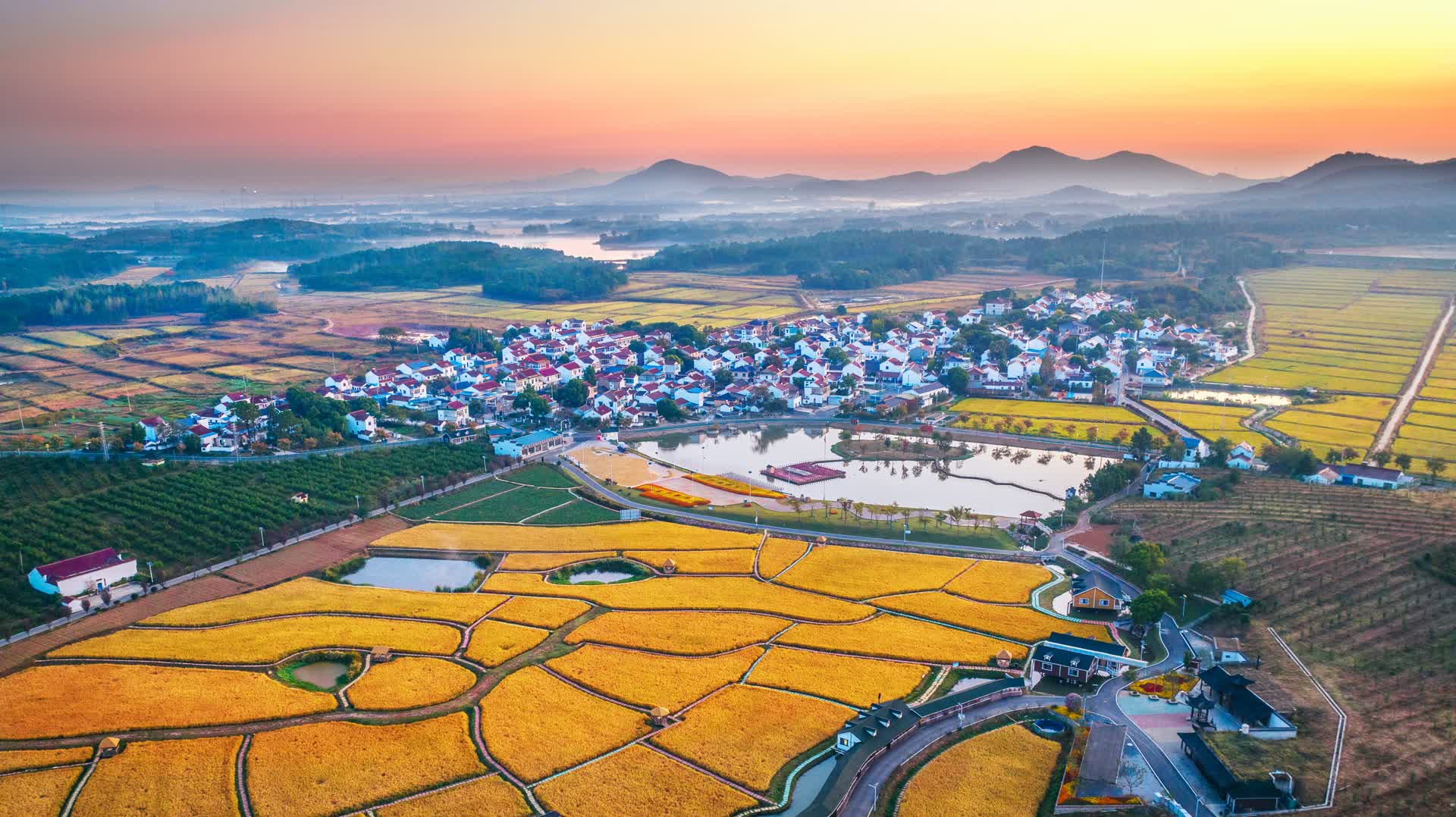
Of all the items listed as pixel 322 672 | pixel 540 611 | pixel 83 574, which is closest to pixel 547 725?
pixel 540 611

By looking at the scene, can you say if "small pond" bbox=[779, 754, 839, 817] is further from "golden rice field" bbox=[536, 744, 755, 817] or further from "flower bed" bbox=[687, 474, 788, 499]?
"flower bed" bbox=[687, 474, 788, 499]

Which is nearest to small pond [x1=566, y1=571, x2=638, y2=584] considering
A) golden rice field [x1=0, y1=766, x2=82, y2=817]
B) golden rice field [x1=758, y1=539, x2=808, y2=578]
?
golden rice field [x1=758, y1=539, x2=808, y2=578]

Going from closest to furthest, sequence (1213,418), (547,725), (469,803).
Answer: (469,803), (547,725), (1213,418)

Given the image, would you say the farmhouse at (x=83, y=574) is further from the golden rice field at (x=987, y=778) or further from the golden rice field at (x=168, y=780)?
the golden rice field at (x=987, y=778)

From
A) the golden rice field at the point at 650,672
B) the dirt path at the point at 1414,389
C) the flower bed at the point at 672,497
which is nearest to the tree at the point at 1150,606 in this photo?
the golden rice field at the point at 650,672

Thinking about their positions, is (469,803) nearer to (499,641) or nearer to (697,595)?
(499,641)

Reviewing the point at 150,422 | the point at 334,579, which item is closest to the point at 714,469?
the point at 334,579

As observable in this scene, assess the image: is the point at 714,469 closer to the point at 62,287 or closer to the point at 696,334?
the point at 696,334
